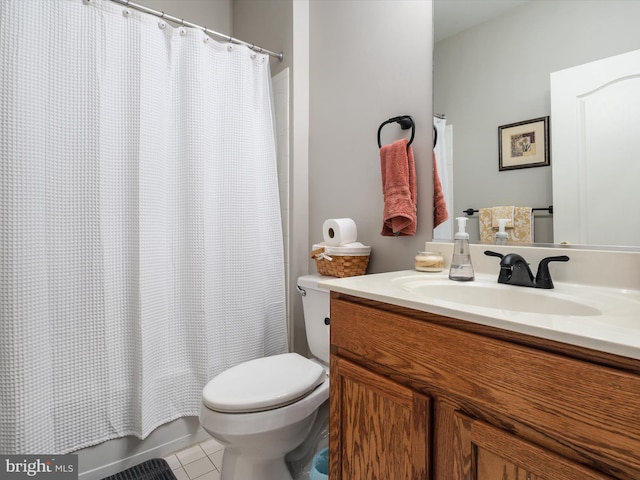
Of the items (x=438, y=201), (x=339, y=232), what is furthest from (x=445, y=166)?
(x=339, y=232)

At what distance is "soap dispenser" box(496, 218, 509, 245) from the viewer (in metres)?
1.10

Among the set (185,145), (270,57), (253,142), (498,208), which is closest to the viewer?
(498,208)

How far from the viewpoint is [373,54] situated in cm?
147

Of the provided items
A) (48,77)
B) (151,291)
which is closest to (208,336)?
(151,291)

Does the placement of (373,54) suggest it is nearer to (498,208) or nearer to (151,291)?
(498,208)

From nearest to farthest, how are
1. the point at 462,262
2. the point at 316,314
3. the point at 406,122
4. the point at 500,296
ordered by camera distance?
the point at 500,296 < the point at 462,262 < the point at 406,122 < the point at 316,314

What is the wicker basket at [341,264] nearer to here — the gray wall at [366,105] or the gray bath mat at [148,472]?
the gray wall at [366,105]

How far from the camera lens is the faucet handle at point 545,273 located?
0.88 meters

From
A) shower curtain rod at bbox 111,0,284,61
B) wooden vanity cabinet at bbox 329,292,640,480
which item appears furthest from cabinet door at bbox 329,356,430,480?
shower curtain rod at bbox 111,0,284,61

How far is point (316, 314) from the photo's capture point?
1.44 meters

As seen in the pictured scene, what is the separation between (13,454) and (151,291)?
64cm

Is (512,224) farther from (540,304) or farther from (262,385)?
(262,385)

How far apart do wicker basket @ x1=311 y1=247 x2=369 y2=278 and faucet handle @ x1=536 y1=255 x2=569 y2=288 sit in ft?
2.21

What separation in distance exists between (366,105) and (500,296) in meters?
0.98
